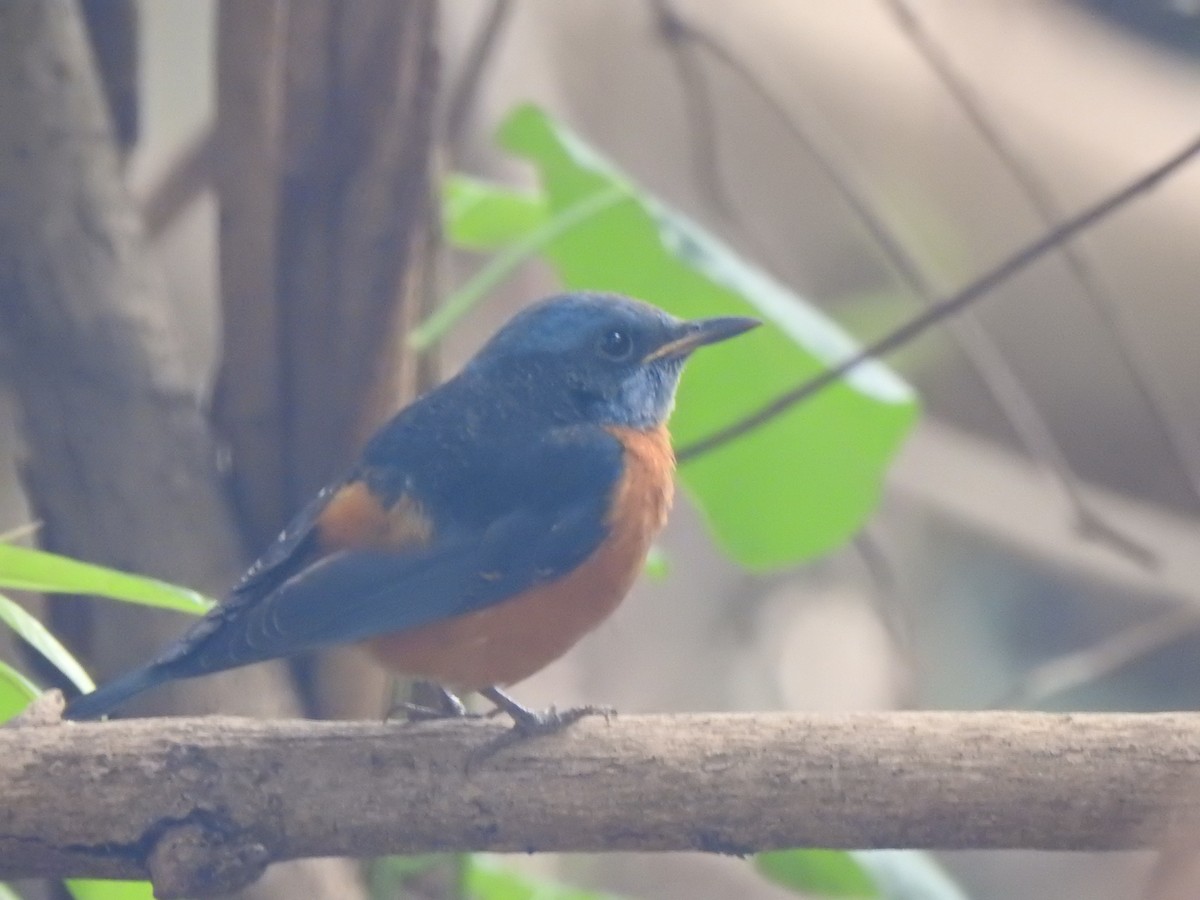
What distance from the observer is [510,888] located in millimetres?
3115

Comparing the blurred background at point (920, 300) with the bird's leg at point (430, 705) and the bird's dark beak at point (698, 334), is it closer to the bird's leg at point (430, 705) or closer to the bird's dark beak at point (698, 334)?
the bird's dark beak at point (698, 334)

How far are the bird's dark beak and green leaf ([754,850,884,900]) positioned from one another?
89 centimetres

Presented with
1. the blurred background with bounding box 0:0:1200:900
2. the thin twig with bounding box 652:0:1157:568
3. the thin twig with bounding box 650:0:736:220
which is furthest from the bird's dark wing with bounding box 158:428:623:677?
the blurred background with bounding box 0:0:1200:900

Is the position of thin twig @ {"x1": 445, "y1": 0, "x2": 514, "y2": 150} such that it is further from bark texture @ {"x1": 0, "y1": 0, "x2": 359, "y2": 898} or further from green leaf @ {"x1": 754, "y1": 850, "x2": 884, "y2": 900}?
green leaf @ {"x1": 754, "y1": 850, "x2": 884, "y2": 900}

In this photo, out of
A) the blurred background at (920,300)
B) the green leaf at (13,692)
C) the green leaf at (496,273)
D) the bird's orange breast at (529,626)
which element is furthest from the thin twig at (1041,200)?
the green leaf at (13,692)

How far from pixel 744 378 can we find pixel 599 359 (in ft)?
1.96

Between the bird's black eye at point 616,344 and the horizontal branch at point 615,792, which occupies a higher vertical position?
A: the bird's black eye at point 616,344

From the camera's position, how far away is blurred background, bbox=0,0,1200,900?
4992 mm

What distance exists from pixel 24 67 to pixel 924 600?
506cm

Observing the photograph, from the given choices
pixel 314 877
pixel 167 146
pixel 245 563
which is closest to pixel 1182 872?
pixel 314 877

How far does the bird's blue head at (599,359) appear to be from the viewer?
2824 millimetres

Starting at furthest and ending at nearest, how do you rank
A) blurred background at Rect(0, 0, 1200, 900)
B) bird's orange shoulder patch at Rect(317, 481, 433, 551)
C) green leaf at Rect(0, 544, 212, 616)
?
blurred background at Rect(0, 0, 1200, 900)
bird's orange shoulder patch at Rect(317, 481, 433, 551)
green leaf at Rect(0, 544, 212, 616)

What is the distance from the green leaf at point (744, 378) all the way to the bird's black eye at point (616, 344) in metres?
0.27

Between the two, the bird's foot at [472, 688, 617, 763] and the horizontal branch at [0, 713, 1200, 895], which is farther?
the bird's foot at [472, 688, 617, 763]
